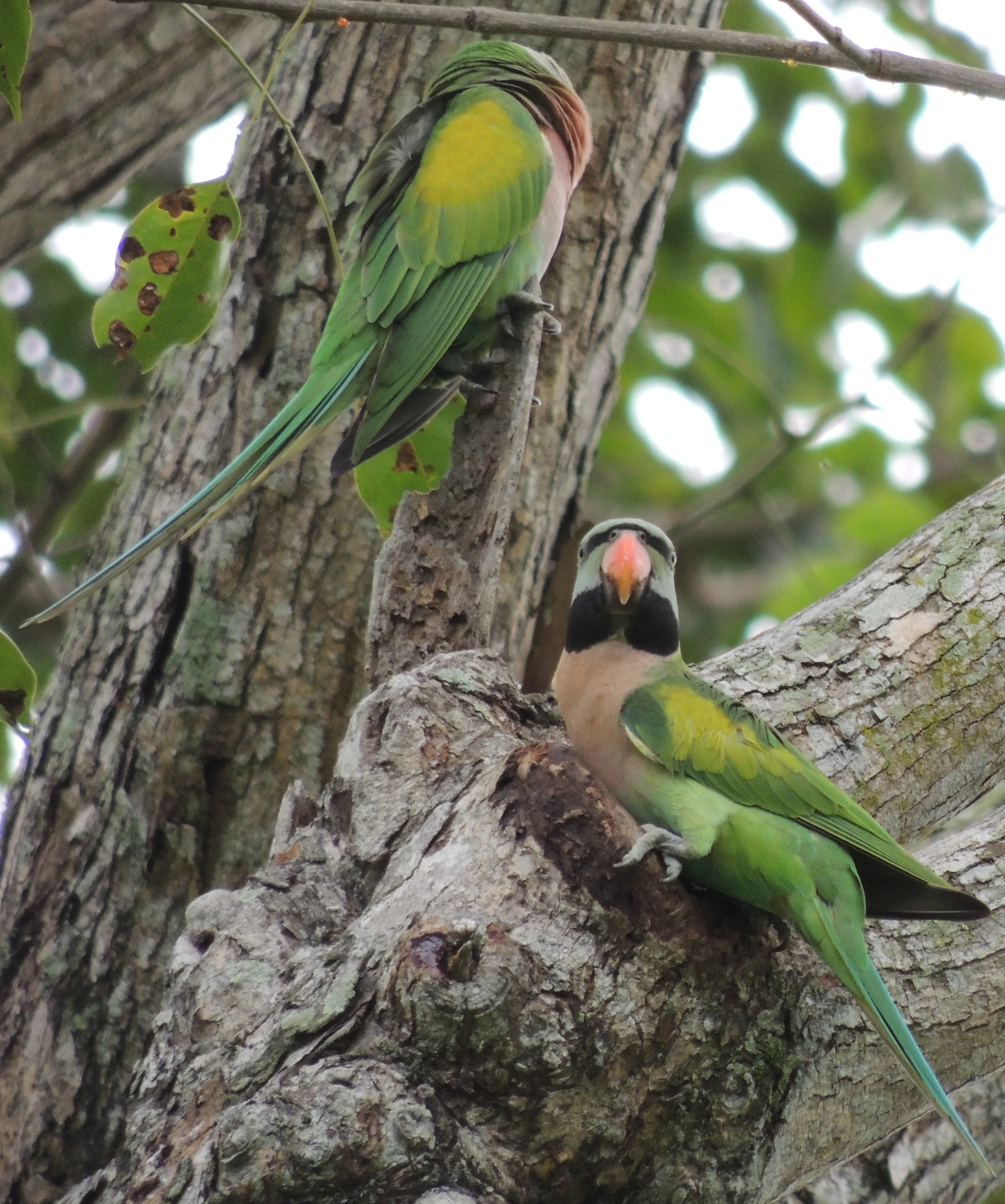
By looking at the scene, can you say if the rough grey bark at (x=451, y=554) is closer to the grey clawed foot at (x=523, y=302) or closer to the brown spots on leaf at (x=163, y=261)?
the grey clawed foot at (x=523, y=302)

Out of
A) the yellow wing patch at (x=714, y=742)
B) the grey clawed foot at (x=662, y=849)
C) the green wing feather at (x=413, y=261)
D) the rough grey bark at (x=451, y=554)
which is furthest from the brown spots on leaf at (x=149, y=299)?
the grey clawed foot at (x=662, y=849)

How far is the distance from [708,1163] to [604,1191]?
7.2 inches

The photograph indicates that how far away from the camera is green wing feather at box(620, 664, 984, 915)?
2.36 meters

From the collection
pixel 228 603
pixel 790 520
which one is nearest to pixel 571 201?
pixel 228 603

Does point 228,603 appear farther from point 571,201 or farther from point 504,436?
point 571,201

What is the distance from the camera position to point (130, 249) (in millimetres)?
2688

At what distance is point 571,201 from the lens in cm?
377

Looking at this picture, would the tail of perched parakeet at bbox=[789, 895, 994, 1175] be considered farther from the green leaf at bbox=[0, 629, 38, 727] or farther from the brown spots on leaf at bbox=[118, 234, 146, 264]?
the brown spots on leaf at bbox=[118, 234, 146, 264]

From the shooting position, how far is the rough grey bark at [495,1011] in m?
1.91

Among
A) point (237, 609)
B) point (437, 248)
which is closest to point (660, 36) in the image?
point (437, 248)

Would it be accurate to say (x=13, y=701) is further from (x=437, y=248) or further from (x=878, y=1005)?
(x=878, y=1005)

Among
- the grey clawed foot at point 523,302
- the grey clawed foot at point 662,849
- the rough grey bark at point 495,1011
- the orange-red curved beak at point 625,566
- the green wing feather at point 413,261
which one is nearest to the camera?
the rough grey bark at point 495,1011

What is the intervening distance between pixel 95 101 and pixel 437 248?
1.24 metres

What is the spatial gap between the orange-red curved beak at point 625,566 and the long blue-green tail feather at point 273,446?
0.70 metres
